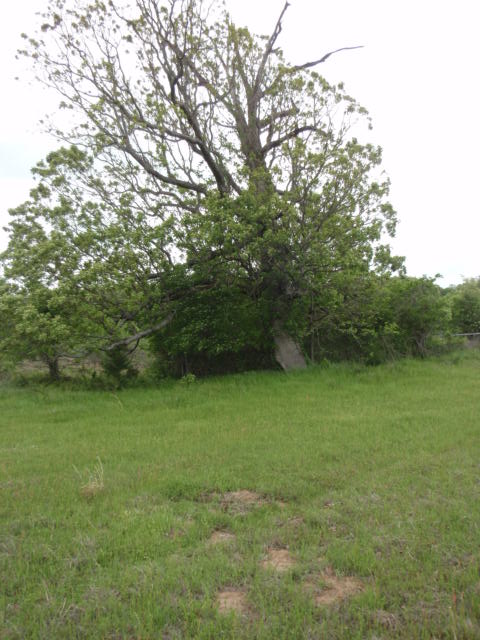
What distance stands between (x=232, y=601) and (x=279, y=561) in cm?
63

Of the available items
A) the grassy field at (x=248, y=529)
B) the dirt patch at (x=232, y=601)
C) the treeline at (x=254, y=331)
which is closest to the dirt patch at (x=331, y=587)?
the grassy field at (x=248, y=529)

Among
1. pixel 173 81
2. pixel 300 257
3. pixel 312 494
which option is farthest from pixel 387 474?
pixel 173 81

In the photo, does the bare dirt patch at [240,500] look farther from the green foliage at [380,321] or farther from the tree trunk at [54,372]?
the tree trunk at [54,372]

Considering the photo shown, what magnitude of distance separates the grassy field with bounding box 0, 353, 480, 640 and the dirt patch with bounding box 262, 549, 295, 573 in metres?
0.02

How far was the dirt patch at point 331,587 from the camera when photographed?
3.22 m

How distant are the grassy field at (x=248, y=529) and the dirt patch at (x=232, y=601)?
1cm

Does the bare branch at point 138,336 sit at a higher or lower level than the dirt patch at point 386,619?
higher

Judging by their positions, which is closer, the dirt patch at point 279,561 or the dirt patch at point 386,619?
the dirt patch at point 386,619

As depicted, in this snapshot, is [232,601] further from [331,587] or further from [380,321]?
[380,321]

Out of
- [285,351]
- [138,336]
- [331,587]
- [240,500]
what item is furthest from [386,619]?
[285,351]

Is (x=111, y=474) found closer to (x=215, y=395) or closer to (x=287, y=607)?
(x=287, y=607)

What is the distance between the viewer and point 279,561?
3756mm

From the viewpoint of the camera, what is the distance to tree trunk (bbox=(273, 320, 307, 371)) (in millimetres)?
15924

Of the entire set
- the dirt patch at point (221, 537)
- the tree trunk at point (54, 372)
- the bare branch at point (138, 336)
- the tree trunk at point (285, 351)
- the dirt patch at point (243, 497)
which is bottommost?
the dirt patch at point (221, 537)
